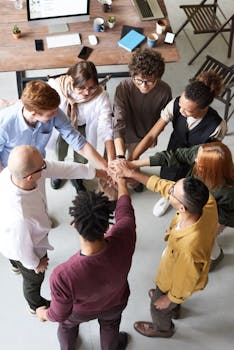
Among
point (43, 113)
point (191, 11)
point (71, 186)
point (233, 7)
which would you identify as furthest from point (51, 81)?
point (233, 7)

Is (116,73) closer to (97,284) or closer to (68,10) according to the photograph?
(68,10)

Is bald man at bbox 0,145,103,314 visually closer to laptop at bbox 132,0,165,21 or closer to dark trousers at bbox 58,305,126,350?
dark trousers at bbox 58,305,126,350

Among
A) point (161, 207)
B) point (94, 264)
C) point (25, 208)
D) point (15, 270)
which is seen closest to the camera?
point (94, 264)

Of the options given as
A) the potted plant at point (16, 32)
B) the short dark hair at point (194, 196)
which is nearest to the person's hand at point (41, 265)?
the short dark hair at point (194, 196)

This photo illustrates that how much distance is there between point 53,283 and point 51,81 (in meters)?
1.58

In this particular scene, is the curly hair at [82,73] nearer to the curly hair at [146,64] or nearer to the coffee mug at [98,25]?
the curly hair at [146,64]

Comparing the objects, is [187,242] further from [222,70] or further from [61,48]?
[222,70]

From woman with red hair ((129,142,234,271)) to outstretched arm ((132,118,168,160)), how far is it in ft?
0.76

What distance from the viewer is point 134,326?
9.71ft

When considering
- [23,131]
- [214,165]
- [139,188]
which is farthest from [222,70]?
[23,131]

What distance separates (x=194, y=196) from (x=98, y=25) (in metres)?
2.31

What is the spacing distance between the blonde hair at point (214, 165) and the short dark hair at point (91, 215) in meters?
0.70

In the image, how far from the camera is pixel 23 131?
2652 millimetres

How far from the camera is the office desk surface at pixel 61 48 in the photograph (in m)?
3.60
